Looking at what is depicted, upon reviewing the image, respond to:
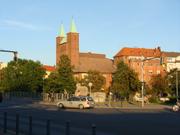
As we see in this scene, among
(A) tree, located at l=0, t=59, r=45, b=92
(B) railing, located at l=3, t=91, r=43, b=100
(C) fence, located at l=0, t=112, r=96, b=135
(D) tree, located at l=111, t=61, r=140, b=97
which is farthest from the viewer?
(A) tree, located at l=0, t=59, r=45, b=92

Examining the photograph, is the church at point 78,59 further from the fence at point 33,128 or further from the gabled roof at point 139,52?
the fence at point 33,128

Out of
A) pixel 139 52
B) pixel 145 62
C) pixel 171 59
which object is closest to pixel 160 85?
pixel 145 62

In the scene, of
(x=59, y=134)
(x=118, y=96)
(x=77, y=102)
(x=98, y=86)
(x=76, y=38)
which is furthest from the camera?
(x=76, y=38)

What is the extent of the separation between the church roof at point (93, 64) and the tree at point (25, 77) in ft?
71.9

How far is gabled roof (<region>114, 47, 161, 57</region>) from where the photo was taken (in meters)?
151

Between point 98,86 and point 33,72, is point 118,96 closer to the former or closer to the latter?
point 98,86

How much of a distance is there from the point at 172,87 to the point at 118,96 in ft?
46.7

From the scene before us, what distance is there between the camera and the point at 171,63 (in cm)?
15500

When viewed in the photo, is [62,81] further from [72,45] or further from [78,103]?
[72,45]

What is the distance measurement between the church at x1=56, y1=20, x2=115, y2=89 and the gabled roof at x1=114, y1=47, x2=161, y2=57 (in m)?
5.56

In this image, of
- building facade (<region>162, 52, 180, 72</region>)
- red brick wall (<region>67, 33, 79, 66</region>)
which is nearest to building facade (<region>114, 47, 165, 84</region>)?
building facade (<region>162, 52, 180, 72</region>)

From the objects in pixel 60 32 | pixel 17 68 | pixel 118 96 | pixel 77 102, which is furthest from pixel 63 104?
pixel 60 32

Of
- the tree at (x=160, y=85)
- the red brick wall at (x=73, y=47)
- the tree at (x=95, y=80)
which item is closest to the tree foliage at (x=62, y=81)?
the tree at (x=95, y=80)

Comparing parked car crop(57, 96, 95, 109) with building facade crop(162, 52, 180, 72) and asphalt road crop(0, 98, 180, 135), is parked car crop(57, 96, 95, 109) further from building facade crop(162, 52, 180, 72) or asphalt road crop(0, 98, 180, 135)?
building facade crop(162, 52, 180, 72)
